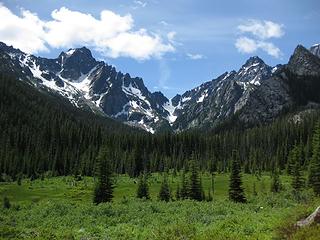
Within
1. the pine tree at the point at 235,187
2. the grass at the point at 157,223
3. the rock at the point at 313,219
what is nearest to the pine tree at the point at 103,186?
the pine tree at the point at 235,187

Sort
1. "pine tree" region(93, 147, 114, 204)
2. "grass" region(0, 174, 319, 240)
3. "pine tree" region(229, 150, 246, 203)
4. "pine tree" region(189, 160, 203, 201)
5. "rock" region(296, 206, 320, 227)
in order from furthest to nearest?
"pine tree" region(93, 147, 114, 204)
"pine tree" region(189, 160, 203, 201)
"pine tree" region(229, 150, 246, 203)
"grass" region(0, 174, 319, 240)
"rock" region(296, 206, 320, 227)

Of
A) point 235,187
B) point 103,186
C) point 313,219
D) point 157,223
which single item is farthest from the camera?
point 103,186

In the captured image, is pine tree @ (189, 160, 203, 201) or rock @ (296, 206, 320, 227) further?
pine tree @ (189, 160, 203, 201)

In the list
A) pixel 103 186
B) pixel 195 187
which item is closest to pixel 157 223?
pixel 195 187

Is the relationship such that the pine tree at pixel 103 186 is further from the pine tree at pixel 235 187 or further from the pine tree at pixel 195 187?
the pine tree at pixel 235 187

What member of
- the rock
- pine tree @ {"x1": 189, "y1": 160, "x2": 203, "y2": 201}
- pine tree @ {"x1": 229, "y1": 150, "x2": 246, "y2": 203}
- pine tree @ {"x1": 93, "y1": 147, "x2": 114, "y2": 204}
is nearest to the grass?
the rock

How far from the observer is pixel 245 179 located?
13012 cm

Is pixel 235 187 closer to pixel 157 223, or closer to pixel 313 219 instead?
pixel 157 223

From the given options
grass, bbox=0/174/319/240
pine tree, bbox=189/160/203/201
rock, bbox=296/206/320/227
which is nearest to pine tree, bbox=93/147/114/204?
pine tree, bbox=189/160/203/201

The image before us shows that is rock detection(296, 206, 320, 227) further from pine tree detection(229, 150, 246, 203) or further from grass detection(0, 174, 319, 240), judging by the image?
pine tree detection(229, 150, 246, 203)

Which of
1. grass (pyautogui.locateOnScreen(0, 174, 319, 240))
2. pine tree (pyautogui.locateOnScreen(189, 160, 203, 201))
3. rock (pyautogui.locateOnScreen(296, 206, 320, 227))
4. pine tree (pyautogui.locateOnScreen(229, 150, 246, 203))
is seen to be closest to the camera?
rock (pyautogui.locateOnScreen(296, 206, 320, 227))

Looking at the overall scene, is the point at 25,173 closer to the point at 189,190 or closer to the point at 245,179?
the point at 245,179

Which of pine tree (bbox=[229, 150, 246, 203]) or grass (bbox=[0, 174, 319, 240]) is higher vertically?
pine tree (bbox=[229, 150, 246, 203])

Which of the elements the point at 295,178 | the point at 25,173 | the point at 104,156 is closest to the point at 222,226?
the point at 104,156
